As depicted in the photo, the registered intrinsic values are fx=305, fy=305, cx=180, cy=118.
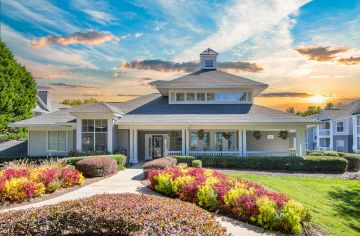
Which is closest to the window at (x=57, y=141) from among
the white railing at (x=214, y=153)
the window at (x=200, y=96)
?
the white railing at (x=214, y=153)

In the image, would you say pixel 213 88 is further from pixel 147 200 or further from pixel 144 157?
pixel 147 200

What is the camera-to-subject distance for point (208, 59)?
103ft

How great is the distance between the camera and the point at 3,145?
2920 centimetres

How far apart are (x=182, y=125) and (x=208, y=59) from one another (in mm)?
10694

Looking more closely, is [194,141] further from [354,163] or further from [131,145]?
[354,163]

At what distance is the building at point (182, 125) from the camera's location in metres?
22.8

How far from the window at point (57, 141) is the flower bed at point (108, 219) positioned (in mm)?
18159

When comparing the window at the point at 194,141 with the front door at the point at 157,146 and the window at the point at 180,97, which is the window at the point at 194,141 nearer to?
the front door at the point at 157,146

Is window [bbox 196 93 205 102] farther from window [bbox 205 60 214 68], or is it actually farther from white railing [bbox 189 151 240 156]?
white railing [bbox 189 151 240 156]

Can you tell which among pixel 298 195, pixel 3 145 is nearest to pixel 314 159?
pixel 298 195

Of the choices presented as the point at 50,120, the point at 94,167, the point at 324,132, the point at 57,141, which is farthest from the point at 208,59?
the point at 324,132

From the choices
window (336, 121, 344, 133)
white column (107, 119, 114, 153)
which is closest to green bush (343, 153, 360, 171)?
white column (107, 119, 114, 153)

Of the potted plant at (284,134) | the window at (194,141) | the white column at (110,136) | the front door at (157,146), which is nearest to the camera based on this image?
the white column at (110,136)

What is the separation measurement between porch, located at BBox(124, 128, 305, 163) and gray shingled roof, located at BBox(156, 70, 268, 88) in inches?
154
